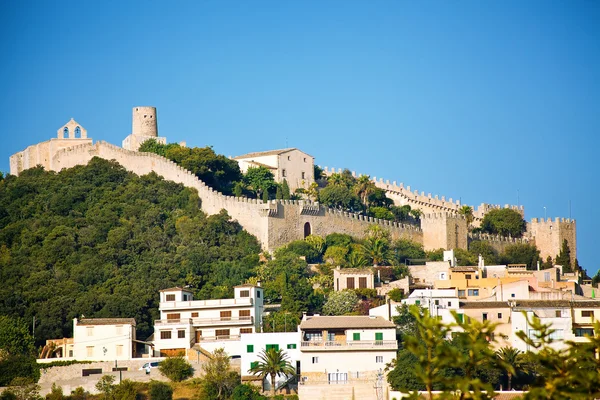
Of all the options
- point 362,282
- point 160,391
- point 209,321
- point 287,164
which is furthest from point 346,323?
point 287,164

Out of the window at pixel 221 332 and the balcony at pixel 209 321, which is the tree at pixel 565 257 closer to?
the balcony at pixel 209 321

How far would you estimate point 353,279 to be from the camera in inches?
2256

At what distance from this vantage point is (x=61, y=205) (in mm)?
66500

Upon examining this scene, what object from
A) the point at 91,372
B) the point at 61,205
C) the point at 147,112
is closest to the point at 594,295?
the point at 91,372

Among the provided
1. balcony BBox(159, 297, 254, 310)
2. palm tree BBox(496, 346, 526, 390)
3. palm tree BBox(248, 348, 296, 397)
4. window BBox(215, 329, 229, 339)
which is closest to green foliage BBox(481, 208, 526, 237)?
balcony BBox(159, 297, 254, 310)

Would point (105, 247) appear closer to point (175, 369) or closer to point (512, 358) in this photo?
point (175, 369)

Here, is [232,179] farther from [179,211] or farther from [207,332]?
[207,332]

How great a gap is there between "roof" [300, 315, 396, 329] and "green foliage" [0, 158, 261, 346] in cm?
815

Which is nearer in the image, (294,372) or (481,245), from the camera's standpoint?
(294,372)

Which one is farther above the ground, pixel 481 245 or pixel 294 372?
pixel 481 245

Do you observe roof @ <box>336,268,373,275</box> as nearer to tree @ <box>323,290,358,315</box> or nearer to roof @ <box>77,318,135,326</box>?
tree @ <box>323,290,358,315</box>

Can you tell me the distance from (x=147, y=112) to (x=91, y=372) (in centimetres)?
3345

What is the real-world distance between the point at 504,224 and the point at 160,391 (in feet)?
117

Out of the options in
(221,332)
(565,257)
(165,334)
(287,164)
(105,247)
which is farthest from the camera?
(287,164)
